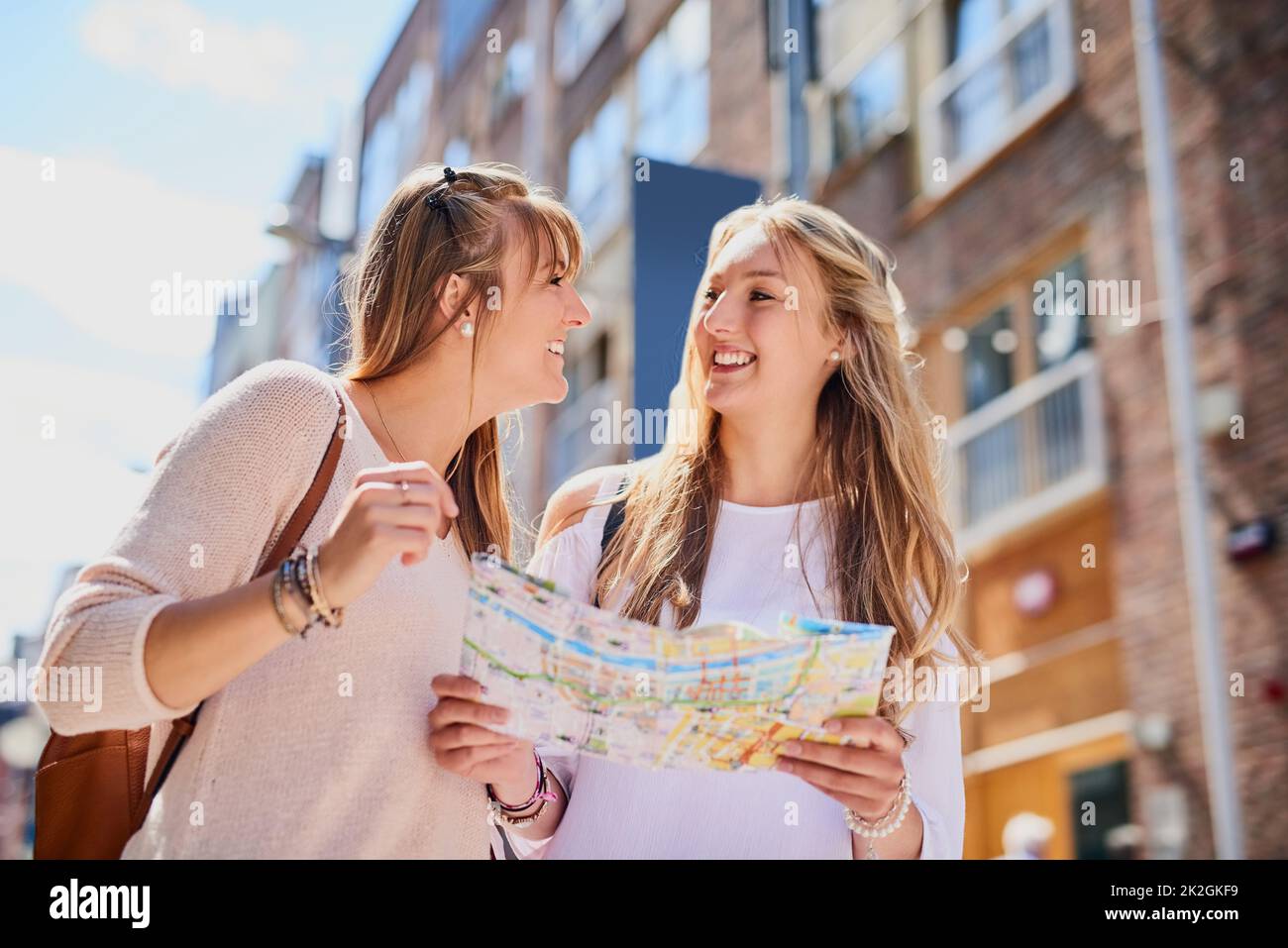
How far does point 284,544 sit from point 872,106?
41.4ft

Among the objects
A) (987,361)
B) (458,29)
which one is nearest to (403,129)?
(458,29)

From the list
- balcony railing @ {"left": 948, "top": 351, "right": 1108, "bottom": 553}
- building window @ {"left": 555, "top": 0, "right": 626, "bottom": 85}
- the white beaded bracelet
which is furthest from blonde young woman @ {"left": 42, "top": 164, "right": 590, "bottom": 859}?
building window @ {"left": 555, "top": 0, "right": 626, "bottom": 85}

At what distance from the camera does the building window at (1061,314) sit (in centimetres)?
1084

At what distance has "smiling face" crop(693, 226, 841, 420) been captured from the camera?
3027 mm

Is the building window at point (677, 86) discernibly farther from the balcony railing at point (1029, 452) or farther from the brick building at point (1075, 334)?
the balcony railing at point (1029, 452)

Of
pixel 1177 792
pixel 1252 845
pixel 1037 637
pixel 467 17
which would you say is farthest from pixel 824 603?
pixel 467 17

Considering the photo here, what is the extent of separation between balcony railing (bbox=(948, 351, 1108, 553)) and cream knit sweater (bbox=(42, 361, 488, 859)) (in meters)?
8.67

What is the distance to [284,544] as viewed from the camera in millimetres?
2031

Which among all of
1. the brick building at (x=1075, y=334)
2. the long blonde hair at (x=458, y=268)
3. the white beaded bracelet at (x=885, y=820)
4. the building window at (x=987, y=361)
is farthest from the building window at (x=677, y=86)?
the white beaded bracelet at (x=885, y=820)

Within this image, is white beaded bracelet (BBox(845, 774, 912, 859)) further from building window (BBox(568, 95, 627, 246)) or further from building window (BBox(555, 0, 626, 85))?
building window (BBox(555, 0, 626, 85))

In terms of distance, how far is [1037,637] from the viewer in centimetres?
1079

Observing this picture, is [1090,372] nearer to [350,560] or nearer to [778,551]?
[778,551]

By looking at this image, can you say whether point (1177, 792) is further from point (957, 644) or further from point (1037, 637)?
point (957, 644)
